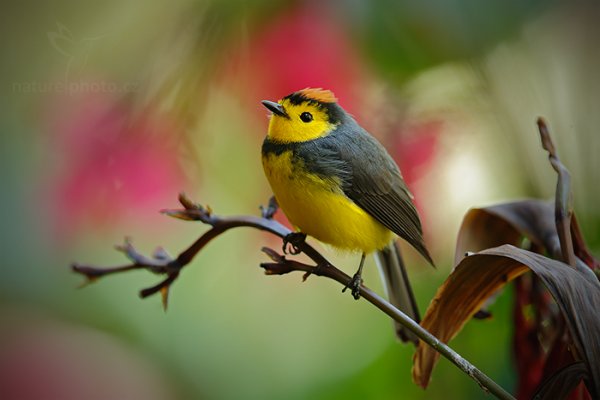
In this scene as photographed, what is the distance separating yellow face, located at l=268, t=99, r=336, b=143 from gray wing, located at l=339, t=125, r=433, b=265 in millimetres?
36

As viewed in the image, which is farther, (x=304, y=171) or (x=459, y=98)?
(x=459, y=98)

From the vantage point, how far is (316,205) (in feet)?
3.01

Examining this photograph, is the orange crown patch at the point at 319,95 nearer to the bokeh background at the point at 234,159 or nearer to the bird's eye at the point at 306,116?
the bird's eye at the point at 306,116

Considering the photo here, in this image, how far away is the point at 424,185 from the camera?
1.17m

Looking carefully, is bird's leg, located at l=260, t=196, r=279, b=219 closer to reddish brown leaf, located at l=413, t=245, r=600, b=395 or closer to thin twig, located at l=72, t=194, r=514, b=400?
thin twig, located at l=72, t=194, r=514, b=400

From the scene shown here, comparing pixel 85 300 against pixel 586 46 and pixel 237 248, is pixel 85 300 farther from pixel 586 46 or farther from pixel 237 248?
pixel 586 46

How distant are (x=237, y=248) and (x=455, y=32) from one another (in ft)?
1.79

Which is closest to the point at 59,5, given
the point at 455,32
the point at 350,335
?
the point at 455,32

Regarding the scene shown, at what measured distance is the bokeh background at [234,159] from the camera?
107 centimetres

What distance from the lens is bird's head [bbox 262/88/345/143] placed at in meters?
0.90

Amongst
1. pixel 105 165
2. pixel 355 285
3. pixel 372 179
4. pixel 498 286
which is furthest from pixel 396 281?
pixel 105 165

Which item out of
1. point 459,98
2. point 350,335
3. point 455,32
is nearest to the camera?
point 455,32

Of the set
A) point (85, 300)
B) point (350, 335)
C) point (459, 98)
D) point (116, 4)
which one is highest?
point (116, 4)

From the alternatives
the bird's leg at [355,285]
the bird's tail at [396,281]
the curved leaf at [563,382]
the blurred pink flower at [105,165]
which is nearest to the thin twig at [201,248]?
the bird's leg at [355,285]
